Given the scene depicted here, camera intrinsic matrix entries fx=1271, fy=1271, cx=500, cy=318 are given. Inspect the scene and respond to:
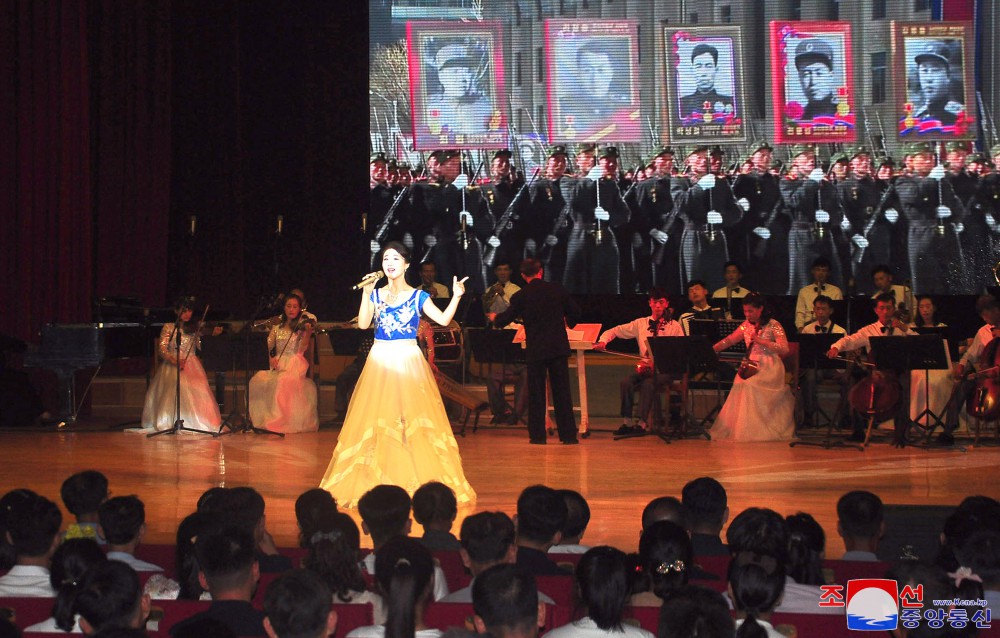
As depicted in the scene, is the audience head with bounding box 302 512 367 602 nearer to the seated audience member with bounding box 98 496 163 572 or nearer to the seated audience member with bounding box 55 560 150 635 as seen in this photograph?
the seated audience member with bounding box 55 560 150 635

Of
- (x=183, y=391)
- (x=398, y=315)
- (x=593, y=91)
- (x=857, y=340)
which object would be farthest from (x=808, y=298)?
(x=398, y=315)

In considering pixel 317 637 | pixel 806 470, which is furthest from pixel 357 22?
pixel 317 637

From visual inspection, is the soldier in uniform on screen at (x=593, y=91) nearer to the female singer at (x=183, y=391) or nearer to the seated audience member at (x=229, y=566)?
the female singer at (x=183, y=391)

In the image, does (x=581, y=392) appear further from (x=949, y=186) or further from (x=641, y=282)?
(x=949, y=186)

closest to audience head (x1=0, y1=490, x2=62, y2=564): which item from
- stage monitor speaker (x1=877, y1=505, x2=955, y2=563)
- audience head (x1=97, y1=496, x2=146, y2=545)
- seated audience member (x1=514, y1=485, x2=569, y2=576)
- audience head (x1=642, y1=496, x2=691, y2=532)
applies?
audience head (x1=97, y1=496, x2=146, y2=545)

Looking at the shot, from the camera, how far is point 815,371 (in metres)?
12.6

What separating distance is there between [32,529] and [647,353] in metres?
8.87

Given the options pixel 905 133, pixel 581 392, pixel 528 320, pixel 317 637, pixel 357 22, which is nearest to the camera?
pixel 317 637

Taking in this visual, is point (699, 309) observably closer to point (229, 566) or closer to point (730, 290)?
point (730, 290)

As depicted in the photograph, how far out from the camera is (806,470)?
32.4ft

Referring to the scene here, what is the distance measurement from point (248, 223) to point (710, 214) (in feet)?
18.4

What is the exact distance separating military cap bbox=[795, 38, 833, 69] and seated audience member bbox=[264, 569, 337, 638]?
12.4 meters

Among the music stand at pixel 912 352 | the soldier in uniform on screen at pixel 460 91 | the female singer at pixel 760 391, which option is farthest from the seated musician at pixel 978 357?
the soldier in uniform on screen at pixel 460 91

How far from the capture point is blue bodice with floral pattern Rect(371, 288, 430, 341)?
8.12m
